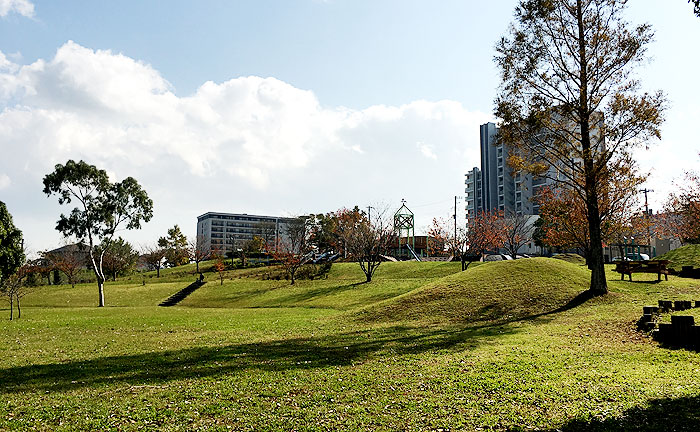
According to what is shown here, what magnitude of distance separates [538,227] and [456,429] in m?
63.5

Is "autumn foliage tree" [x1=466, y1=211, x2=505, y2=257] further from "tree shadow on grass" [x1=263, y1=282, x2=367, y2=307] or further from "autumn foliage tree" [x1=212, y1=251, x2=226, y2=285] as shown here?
"autumn foliage tree" [x1=212, y1=251, x2=226, y2=285]

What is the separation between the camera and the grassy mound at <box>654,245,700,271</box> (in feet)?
109

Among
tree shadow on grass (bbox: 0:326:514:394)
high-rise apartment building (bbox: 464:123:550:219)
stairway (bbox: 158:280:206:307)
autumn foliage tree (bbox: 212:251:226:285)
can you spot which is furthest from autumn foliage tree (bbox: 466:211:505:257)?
high-rise apartment building (bbox: 464:123:550:219)

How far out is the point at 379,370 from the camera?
33.3 ft

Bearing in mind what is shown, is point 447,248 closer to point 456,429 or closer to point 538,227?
point 538,227

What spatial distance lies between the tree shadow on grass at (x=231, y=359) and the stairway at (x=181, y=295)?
95.8 feet

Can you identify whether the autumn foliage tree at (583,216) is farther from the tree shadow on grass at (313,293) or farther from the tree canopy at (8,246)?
the tree canopy at (8,246)

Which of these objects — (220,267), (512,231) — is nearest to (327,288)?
(220,267)

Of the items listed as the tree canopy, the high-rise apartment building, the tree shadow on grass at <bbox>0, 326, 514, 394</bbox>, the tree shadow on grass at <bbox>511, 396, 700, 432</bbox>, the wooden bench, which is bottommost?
the tree shadow on grass at <bbox>0, 326, 514, 394</bbox>

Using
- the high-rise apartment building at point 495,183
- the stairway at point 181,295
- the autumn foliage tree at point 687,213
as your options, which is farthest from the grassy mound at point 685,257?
the high-rise apartment building at point 495,183

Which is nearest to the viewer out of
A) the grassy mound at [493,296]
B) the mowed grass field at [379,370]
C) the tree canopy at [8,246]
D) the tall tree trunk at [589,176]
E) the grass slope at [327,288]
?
the mowed grass field at [379,370]

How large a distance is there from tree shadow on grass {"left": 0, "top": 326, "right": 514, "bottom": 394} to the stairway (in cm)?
2920

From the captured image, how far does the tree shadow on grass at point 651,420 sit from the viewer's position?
6.20 metres

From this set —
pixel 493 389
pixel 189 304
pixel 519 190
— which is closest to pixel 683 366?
pixel 493 389
